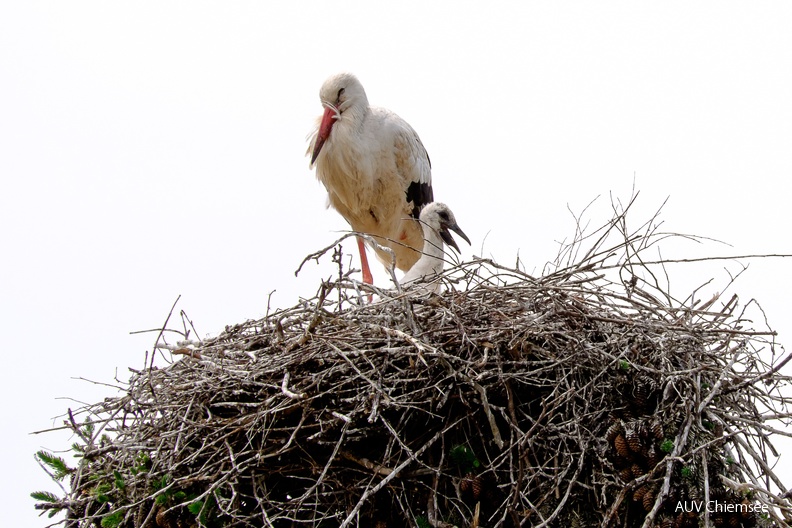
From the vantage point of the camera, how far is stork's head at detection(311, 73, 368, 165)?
5328 mm

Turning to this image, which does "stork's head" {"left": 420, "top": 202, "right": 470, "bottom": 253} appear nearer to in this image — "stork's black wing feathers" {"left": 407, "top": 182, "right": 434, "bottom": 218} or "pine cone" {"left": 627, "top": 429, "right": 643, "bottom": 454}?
"stork's black wing feathers" {"left": 407, "top": 182, "right": 434, "bottom": 218}

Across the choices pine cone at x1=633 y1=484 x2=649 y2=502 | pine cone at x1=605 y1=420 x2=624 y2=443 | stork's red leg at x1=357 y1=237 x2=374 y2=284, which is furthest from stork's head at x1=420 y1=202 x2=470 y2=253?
pine cone at x1=633 y1=484 x2=649 y2=502

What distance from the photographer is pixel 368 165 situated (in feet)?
17.6

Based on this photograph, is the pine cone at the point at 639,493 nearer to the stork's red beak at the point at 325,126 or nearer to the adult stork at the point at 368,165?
the adult stork at the point at 368,165

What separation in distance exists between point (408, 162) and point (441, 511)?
2867 millimetres

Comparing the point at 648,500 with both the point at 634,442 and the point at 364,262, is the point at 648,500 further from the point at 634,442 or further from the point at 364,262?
the point at 364,262

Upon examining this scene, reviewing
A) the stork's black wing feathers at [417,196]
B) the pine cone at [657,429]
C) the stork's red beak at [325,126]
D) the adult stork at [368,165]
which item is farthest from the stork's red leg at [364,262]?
the pine cone at [657,429]

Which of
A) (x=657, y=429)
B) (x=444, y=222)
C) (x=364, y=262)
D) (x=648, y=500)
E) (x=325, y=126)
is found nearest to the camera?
(x=648, y=500)

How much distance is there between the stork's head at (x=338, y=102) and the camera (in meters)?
5.33

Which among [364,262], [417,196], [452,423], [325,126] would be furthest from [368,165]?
[452,423]

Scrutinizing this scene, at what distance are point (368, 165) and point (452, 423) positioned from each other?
→ 102 inches

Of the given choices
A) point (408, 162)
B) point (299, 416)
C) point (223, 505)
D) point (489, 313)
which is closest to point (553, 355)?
point (489, 313)

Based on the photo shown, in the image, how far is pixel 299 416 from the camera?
306cm

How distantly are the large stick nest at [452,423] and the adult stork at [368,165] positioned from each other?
2060 millimetres
